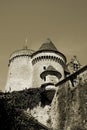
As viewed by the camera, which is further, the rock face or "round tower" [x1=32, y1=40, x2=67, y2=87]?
"round tower" [x1=32, y1=40, x2=67, y2=87]

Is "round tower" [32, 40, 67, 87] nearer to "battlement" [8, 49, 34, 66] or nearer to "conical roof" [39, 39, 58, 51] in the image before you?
"conical roof" [39, 39, 58, 51]

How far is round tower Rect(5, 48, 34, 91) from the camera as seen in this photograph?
29794 millimetres

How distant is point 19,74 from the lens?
3058cm

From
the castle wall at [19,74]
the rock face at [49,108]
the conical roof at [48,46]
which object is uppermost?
the conical roof at [48,46]

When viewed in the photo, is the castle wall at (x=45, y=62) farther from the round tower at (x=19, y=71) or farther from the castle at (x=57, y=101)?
the castle at (x=57, y=101)

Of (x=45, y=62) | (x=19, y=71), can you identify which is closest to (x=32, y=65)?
(x=19, y=71)

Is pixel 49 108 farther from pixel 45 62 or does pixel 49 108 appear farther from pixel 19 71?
pixel 19 71

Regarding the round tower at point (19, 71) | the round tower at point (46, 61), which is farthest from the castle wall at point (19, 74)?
the round tower at point (46, 61)

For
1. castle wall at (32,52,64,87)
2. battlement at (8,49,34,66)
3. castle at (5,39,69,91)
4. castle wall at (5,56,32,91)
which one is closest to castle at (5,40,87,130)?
castle at (5,39,69,91)

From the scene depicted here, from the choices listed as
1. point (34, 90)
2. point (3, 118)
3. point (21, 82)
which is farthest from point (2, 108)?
point (21, 82)

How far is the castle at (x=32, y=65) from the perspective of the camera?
1122 inches

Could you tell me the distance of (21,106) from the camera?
61.7ft

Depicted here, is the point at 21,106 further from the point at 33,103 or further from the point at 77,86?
the point at 77,86

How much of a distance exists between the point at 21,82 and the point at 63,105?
13323mm
